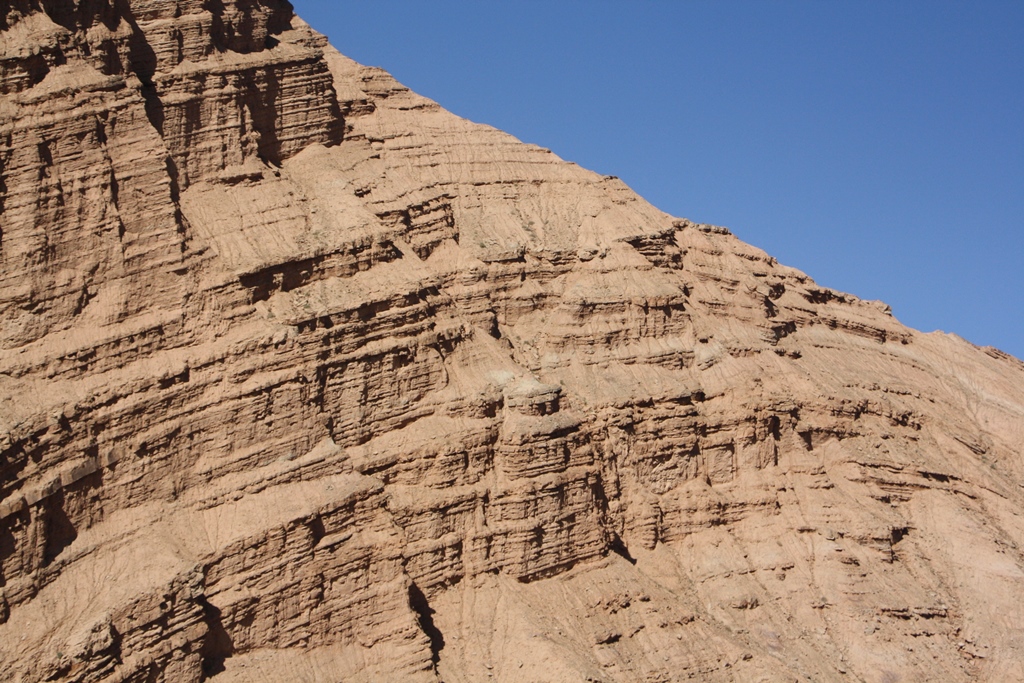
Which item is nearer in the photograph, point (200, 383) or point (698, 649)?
point (200, 383)

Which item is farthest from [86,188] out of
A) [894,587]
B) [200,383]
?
[894,587]

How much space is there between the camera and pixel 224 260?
5381 cm

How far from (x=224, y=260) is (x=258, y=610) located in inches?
454

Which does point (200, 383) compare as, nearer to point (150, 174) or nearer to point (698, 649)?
point (150, 174)

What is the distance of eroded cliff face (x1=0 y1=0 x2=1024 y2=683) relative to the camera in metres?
48.8

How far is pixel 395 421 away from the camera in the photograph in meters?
55.1

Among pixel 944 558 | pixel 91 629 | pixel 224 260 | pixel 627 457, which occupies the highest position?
pixel 224 260

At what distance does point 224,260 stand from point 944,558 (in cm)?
2986

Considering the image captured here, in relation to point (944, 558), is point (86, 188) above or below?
above

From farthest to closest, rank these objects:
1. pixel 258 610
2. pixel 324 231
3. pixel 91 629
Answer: pixel 324 231, pixel 258 610, pixel 91 629

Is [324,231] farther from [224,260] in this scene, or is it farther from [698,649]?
[698,649]

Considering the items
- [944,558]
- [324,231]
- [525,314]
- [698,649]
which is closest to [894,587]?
[944,558]

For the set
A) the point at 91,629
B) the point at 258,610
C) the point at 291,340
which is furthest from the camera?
the point at 291,340

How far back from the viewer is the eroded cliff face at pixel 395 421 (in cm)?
4884
